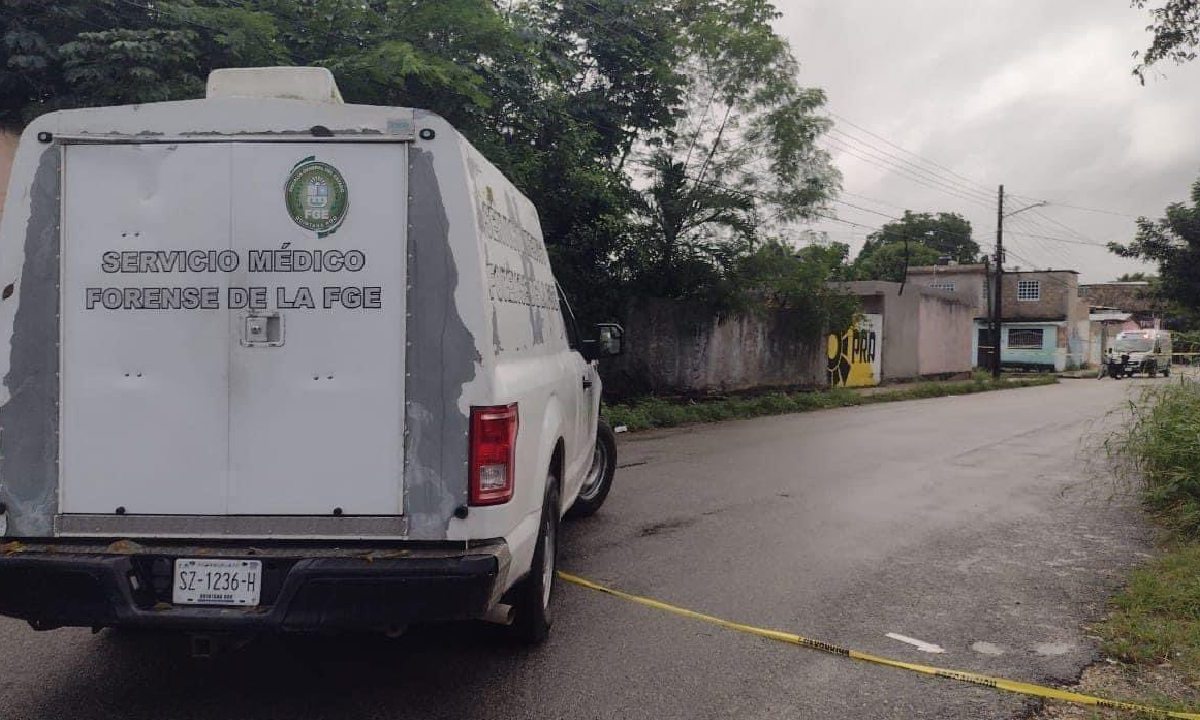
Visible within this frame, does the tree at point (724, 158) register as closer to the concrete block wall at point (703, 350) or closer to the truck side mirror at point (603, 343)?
the concrete block wall at point (703, 350)

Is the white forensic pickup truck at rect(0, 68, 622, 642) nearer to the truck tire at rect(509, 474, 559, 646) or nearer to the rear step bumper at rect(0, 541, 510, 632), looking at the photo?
the rear step bumper at rect(0, 541, 510, 632)

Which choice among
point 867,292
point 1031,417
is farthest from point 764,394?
point 867,292

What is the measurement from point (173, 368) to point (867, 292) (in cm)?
2728

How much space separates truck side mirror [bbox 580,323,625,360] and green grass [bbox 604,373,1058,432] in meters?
7.06

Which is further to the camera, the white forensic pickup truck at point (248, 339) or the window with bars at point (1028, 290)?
the window with bars at point (1028, 290)

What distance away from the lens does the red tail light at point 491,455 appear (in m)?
3.46

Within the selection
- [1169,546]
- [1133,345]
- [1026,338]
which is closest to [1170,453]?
[1169,546]

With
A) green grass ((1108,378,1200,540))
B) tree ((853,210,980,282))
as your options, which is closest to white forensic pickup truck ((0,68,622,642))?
green grass ((1108,378,1200,540))

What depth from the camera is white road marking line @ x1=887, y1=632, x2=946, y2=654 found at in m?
4.52

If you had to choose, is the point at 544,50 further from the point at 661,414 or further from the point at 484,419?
the point at 484,419

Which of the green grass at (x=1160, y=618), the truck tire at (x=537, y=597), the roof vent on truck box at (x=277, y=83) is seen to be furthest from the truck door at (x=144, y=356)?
the green grass at (x=1160, y=618)

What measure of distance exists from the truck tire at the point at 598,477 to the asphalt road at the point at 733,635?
0.18m

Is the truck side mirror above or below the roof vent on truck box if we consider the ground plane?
below

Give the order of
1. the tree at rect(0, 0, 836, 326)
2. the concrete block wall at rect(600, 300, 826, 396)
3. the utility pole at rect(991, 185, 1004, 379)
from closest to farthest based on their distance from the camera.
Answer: the tree at rect(0, 0, 836, 326), the concrete block wall at rect(600, 300, 826, 396), the utility pole at rect(991, 185, 1004, 379)
